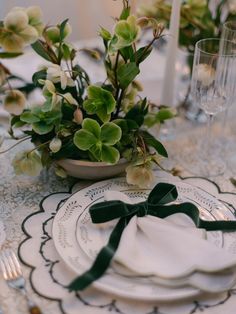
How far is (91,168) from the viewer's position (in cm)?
82

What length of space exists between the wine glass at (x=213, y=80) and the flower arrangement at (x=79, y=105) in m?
0.10

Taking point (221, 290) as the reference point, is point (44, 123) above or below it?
above

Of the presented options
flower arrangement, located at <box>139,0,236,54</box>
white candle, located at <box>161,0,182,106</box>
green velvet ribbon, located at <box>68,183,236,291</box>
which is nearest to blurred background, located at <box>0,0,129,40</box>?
flower arrangement, located at <box>139,0,236,54</box>

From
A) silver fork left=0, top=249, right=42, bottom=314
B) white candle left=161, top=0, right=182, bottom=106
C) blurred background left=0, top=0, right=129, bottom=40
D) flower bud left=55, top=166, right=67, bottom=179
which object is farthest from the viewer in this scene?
blurred background left=0, top=0, right=129, bottom=40

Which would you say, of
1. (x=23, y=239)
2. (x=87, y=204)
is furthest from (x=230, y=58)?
(x=23, y=239)

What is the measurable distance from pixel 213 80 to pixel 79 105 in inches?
9.6

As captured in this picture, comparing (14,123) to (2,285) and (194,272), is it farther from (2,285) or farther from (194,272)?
(194,272)

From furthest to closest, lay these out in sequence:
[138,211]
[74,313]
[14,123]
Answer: [14,123], [138,211], [74,313]

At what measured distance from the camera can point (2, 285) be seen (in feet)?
2.12

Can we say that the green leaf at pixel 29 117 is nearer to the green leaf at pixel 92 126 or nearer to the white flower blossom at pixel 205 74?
the green leaf at pixel 92 126

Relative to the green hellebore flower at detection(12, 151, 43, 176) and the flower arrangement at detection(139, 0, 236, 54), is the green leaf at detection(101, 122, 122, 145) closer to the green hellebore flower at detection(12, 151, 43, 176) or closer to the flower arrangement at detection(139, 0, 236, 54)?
the green hellebore flower at detection(12, 151, 43, 176)

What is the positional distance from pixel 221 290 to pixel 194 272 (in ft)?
0.13

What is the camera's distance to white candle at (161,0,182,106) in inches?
38.6

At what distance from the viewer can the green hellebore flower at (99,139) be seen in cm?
76
